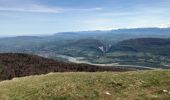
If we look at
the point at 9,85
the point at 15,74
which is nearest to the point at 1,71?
the point at 15,74

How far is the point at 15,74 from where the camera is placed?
16500 centimetres

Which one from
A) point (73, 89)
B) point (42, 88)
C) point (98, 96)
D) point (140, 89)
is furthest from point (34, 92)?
point (140, 89)

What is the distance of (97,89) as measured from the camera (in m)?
36.1

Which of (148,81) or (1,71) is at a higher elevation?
(148,81)

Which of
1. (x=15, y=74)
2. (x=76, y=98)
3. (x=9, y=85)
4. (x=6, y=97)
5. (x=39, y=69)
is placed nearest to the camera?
(x=76, y=98)

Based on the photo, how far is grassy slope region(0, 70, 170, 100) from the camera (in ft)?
110

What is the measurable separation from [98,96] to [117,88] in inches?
147

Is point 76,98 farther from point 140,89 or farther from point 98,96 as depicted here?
point 140,89

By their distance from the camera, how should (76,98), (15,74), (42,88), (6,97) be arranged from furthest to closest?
(15,74)
(42,88)
(6,97)
(76,98)

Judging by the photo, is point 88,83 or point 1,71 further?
point 1,71

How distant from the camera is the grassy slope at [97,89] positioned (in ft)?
110

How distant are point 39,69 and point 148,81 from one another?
14622 cm

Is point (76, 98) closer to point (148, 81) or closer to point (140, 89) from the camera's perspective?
point (140, 89)

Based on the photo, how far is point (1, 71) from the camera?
17238 centimetres
